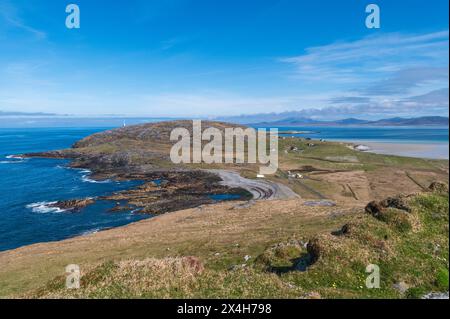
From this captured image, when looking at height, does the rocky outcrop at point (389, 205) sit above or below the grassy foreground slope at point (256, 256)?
above

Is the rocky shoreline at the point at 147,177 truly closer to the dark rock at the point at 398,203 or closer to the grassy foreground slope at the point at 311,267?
the grassy foreground slope at the point at 311,267

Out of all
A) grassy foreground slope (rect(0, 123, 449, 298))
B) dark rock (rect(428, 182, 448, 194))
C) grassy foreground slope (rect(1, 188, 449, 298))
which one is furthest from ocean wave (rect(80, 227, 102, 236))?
dark rock (rect(428, 182, 448, 194))

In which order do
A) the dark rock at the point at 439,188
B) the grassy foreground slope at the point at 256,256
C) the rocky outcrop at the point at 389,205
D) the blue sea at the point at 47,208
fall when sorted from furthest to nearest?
the blue sea at the point at 47,208 → the dark rock at the point at 439,188 → the rocky outcrop at the point at 389,205 → the grassy foreground slope at the point at 256,256

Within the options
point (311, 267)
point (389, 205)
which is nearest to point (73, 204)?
point (389, 205)

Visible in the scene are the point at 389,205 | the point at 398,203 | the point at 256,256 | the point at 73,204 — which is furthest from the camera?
the point at 73,204

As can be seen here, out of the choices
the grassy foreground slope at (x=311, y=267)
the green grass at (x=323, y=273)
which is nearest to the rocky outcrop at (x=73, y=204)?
the grassy foreground slope at (x=311, y=267)

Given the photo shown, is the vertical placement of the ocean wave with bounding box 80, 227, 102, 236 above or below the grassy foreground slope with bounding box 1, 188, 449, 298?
below

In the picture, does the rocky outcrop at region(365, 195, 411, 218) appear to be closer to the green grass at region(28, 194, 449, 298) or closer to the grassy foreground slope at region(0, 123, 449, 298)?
the grassy foreground slope at region(0, 123, 449, 298)

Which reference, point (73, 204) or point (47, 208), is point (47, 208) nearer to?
point (47, 208)
